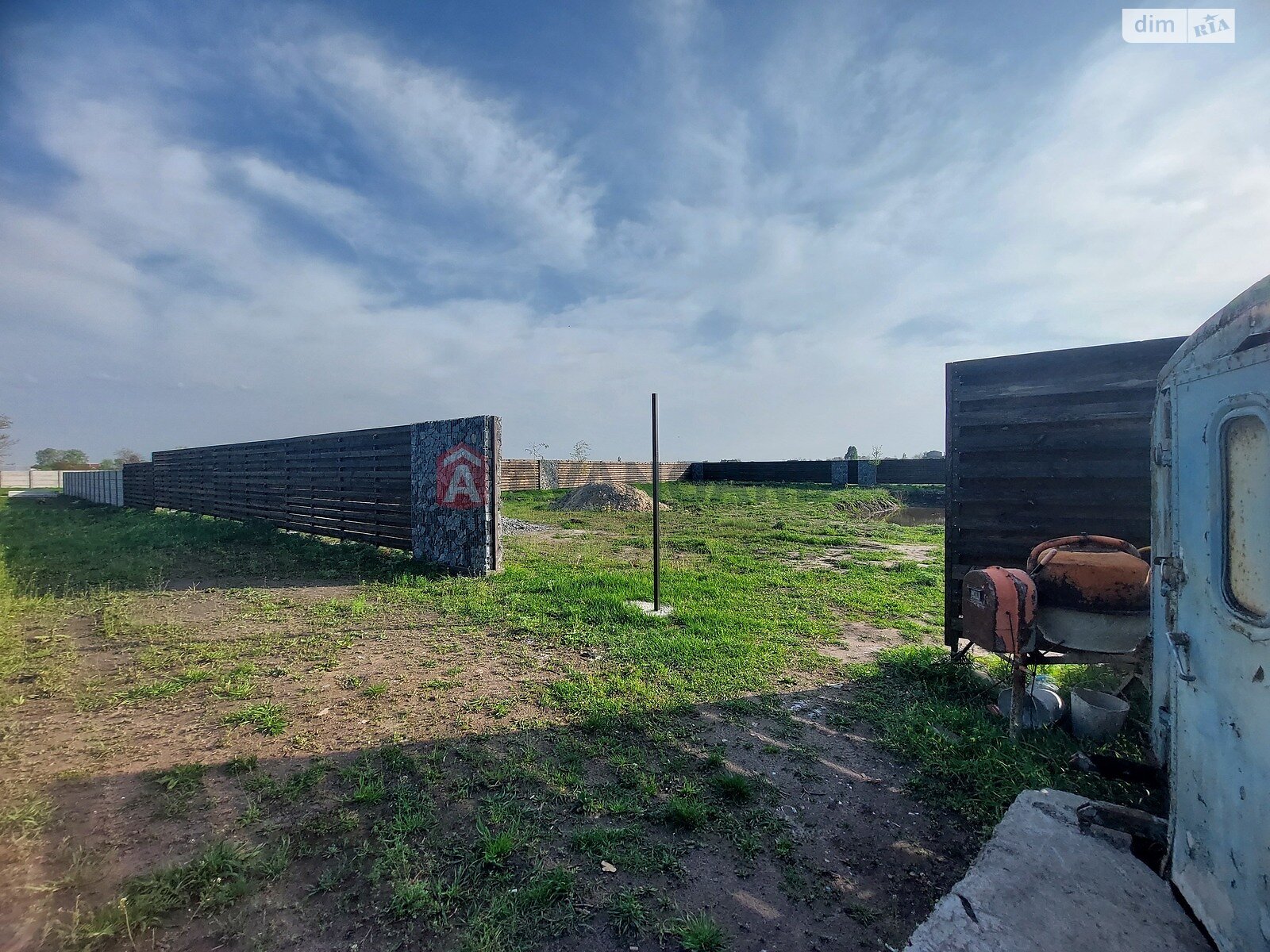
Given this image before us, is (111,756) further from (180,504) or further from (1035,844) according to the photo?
(180,504)

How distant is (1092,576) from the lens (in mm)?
2994

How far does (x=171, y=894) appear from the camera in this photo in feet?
6.84

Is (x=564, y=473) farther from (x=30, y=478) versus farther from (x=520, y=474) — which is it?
(x=30, y=478)

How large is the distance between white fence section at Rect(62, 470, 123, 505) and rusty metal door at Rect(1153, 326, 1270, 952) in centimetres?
3202

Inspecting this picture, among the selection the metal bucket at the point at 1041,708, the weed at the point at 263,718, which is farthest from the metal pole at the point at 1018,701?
the weed at the point at 263,718

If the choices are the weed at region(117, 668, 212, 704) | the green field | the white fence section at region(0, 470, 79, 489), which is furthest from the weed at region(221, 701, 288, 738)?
the white fence section at region(0, 470, 79, 489)

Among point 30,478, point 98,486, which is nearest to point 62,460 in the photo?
point 30,478

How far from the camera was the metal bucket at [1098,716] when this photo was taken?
3215 mm

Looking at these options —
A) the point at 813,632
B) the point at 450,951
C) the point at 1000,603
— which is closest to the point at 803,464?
the point at 813,632

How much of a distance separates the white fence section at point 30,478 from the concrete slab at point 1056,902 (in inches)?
2079

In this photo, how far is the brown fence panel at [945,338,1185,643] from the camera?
3801mm

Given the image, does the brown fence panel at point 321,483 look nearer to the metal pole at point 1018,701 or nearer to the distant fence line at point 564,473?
the metal pole at point 1018,701

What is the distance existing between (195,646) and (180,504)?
57.2ft

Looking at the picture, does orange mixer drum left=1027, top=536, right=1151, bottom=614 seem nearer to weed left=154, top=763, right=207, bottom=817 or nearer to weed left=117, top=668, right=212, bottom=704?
weed left=154, top=763, right=207, bottom=817
